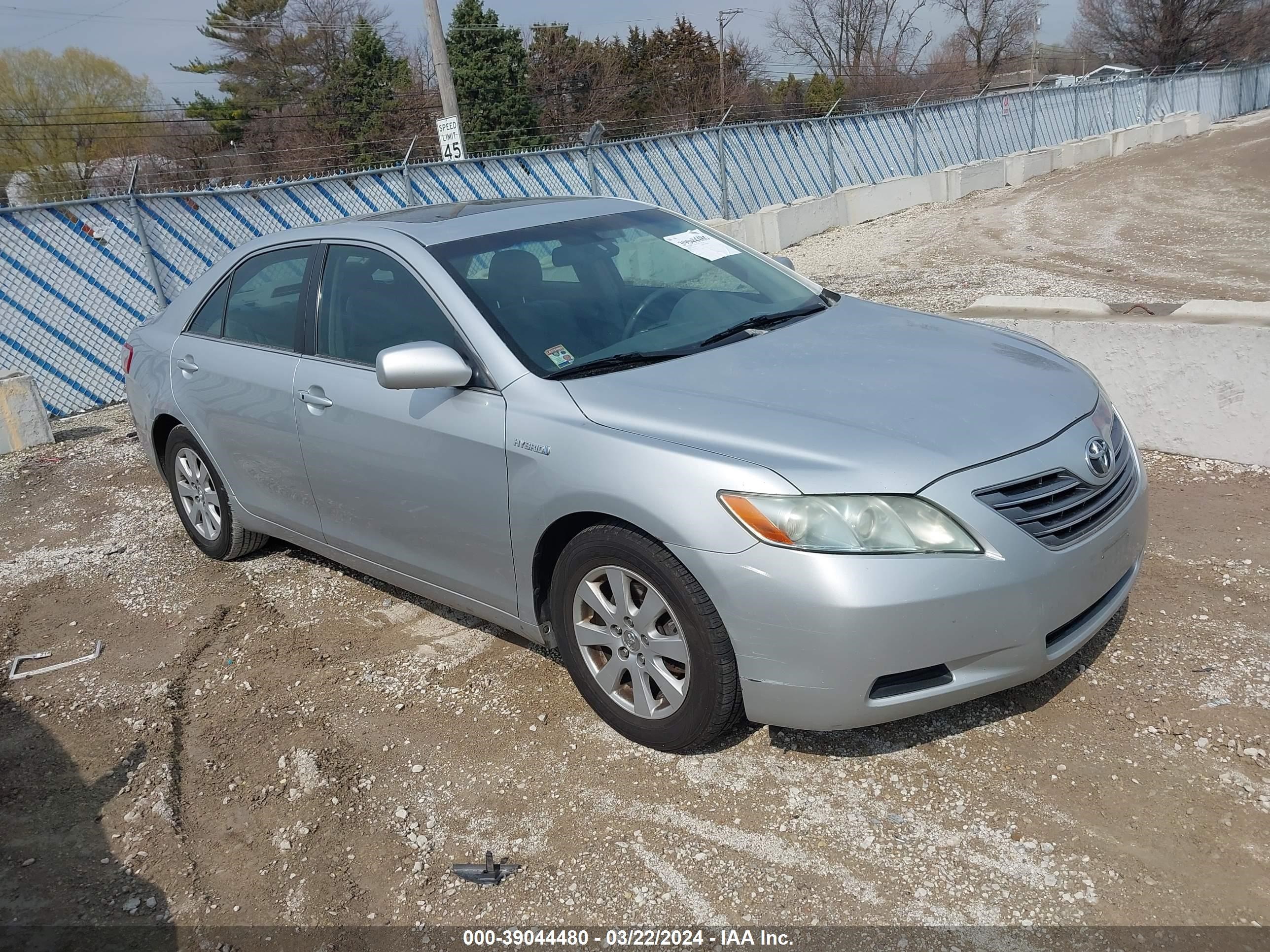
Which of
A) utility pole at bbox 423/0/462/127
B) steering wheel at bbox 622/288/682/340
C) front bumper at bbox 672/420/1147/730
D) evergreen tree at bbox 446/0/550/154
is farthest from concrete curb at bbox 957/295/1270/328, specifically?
evergreen tree at bbox 446/0/550/154

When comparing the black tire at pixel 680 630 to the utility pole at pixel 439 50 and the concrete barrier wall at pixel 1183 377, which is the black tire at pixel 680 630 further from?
the utility pole at pixel 439 50

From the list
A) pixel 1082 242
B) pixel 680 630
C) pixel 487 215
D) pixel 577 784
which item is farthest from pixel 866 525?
pixel 1082 242

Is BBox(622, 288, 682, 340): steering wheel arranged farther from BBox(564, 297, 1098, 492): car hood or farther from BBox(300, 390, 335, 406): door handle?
BBox(300, 390, 335, 406): door handle

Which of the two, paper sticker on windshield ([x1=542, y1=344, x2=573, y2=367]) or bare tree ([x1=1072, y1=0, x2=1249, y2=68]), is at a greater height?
bare tree ([x1=1072, y1=0, x2=1249, y2=68])

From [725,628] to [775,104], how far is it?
4703cm

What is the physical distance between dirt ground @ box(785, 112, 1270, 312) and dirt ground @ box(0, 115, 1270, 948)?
5.76 meters

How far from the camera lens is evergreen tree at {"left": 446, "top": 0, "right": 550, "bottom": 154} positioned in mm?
38344

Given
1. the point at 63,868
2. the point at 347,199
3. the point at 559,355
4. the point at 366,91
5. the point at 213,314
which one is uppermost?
the point at 366,91

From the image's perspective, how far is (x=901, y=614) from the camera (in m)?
2.74

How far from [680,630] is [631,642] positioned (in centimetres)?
23

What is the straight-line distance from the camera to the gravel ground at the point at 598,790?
9.07 ft

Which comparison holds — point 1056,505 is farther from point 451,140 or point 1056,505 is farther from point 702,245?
point 451,140

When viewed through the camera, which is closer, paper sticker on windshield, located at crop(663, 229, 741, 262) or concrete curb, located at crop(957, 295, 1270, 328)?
paper sticker on windshield, located at crop(663, 229, 741, 262)

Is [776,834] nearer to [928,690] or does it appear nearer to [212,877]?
[928,690]
